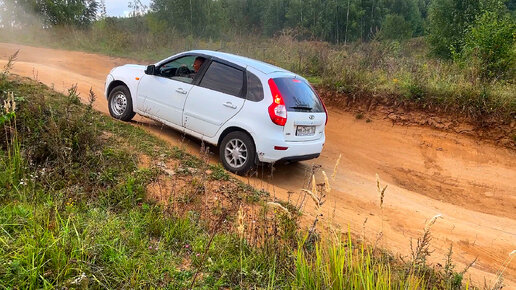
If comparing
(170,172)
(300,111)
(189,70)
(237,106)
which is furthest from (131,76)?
(300,111)

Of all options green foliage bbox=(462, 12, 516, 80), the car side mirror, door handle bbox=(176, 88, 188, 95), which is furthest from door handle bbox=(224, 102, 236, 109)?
green foliage bbox=(462, 12, 516, 80)

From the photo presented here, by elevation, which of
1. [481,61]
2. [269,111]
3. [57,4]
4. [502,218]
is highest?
[57,4]

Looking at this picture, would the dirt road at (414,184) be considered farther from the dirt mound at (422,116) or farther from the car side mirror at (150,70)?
the car side mirror at (150,70)

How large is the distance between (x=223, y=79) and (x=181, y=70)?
1076 mm

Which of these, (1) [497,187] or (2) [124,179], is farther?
(1) [497,187]

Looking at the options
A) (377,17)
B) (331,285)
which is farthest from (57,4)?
(377,17)

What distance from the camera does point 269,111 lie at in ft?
19.6

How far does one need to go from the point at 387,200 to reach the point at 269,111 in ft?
8.63

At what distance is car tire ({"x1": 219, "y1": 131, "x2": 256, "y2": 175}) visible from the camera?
618cm

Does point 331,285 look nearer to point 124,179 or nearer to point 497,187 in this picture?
point 124,179

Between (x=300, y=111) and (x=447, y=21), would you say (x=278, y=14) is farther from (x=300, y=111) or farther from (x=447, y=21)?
(x=300, y=111)

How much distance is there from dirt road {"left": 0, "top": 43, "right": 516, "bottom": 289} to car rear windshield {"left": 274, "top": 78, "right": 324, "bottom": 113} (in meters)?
1.35

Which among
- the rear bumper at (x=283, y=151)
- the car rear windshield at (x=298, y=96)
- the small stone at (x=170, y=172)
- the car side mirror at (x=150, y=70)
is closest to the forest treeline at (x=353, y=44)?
the car rear windshield at (x=298, y=96)

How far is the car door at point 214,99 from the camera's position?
6398mm
